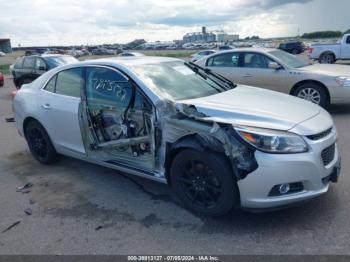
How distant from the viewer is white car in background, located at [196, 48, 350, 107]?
805 centimetres

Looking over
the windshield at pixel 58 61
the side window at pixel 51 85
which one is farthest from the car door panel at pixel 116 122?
the windshield at pixel 58 61

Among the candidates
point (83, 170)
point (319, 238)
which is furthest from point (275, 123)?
point (83, 170)

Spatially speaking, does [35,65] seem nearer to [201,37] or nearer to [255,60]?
[255,60]

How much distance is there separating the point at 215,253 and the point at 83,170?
112 inches

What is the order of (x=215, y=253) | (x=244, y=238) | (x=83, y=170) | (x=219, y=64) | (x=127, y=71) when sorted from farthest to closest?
(x=219, y=64) < (x=83, y=170) < (x=127, y=71) < (x=244, y=238) < (x=215, y=253)

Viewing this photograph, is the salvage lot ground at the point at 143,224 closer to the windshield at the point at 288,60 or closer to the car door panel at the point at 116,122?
the car door panel at the point at 116,122

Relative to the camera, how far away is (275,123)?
11.2ft

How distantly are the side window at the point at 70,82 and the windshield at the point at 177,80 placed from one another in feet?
2.90

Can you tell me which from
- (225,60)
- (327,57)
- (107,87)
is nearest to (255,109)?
(107,87)

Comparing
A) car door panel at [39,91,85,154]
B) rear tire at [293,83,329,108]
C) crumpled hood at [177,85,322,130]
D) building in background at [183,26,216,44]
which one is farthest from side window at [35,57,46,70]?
building in background at [183,26,216,44]

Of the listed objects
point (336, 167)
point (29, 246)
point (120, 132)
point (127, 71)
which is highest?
point (127, 71)

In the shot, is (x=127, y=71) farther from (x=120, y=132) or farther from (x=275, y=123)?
(x=275, y=123)

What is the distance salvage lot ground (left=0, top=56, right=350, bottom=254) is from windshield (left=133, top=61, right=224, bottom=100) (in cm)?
122

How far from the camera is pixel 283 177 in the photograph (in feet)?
10.6
